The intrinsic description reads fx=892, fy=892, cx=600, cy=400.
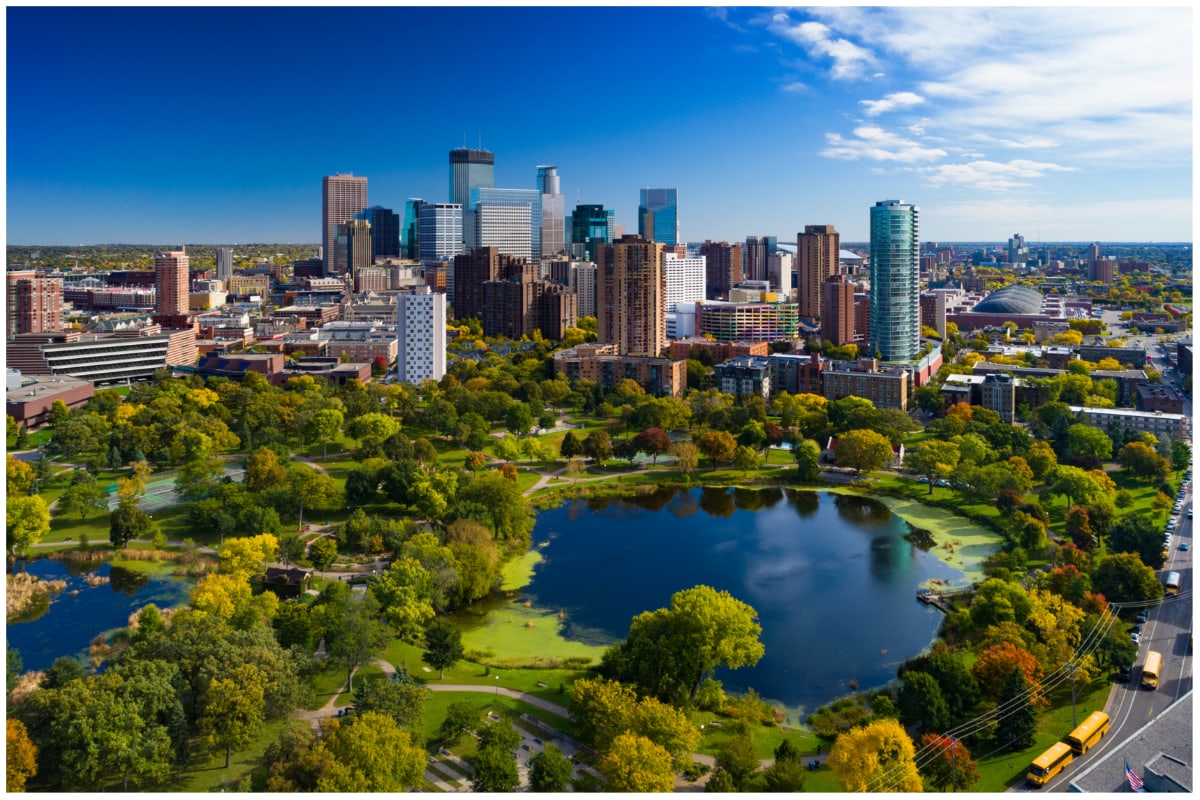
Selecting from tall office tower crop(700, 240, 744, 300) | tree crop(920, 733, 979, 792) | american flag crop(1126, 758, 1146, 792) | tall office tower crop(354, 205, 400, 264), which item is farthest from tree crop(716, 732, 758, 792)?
tall office tower crop(354, 205, 400, 264)

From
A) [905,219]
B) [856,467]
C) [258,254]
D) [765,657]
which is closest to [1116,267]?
[905,219]

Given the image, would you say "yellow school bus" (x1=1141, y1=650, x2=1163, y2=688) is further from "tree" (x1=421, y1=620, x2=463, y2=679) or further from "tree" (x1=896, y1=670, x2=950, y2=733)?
"tree" (x1=421, y1=620, x2=463, y2=679)

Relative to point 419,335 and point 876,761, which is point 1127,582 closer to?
point 876,761

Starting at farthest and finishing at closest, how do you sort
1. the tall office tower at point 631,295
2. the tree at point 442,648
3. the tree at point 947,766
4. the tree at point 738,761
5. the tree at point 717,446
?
the tall office tower at point 631,295 → the tree at point 717,446 → the tree at point 442,648 → the tree at point 947,766 → the tree at point 738,761

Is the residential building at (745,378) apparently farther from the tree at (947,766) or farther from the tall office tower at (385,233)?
the tall office tower at (385,233)

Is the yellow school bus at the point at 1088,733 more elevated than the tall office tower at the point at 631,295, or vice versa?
the tall office tower at the point at 631,295

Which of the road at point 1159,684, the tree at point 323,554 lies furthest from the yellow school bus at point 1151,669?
the tree at point 323,554

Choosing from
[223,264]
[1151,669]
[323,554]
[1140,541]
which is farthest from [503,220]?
[1151,669]
